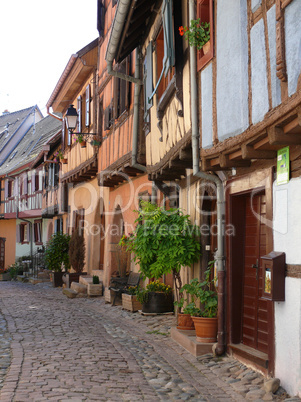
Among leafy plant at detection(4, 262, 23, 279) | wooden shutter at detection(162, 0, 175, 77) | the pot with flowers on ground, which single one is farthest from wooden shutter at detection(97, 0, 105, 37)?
leafy plant at detection(4, 262, 23, 279)

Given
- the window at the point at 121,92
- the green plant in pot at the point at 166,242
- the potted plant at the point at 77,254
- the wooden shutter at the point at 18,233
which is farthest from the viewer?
the wooden shutter at the point at 18,233

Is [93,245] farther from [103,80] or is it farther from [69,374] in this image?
[69,374]

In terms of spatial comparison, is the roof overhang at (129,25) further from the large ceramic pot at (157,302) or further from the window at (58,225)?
the window at (58,225)

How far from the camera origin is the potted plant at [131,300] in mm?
11133

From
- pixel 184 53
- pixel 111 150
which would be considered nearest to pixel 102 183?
pixel 111 150

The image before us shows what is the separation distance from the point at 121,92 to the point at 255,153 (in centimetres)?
781

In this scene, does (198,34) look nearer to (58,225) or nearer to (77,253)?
(77,253)

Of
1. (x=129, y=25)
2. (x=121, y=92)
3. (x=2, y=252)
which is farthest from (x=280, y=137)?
(x=2, y=252)

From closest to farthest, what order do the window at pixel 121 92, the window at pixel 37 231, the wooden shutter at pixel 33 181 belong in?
the window at pixel 121 92 < the window at pixel 37 231 < the wooden shutter at pixel 33 181

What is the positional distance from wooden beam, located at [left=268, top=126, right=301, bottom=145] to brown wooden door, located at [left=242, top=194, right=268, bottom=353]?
172cm

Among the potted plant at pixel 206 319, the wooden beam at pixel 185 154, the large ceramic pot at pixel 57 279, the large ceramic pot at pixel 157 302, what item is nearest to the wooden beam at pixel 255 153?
the wooden beam at pixel 185 154

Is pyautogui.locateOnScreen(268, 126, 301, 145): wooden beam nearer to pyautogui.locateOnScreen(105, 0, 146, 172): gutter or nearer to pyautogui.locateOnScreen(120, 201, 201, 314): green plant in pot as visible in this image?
pyautogui.locateOnScreen(120, 201, 201, 314): green plant in pot

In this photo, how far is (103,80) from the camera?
1500 cm

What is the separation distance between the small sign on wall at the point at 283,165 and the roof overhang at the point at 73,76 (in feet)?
37.3
